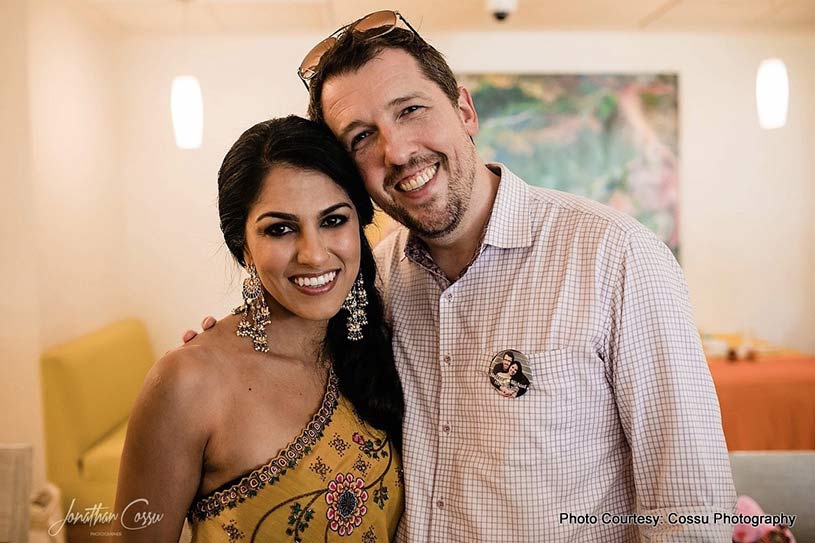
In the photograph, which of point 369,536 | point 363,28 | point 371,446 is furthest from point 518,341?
point 363,28

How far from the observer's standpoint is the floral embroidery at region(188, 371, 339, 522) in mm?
1317

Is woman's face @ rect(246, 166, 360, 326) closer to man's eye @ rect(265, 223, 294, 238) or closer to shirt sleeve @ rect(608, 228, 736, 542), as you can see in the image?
man's eye @ rect(265, 223, 294, 238)

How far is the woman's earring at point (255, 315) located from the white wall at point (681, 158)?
3.32m

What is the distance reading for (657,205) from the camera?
5109mm

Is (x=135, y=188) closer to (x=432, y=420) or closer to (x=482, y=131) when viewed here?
(x=482, y=131)

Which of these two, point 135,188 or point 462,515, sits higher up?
point 135,188

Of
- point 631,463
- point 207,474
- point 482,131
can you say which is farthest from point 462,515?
point 482,131

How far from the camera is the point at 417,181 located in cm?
145

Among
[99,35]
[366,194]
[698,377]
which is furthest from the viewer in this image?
[99,35]

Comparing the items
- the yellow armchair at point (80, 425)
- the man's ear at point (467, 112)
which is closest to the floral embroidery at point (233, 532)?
the man's ear at point (467, 112)

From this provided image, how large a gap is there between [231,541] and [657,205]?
14.6ft

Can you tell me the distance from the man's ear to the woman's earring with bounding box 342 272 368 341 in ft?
1.40

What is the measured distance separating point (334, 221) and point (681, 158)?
171 inches

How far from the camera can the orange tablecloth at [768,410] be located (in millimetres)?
3719
